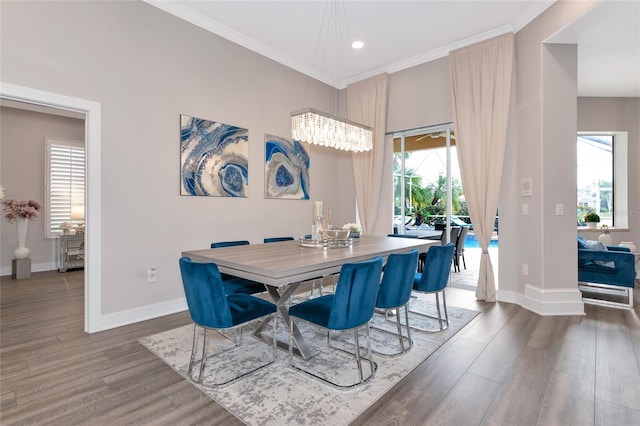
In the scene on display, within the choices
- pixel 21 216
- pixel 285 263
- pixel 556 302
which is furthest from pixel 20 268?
pixel 556 302

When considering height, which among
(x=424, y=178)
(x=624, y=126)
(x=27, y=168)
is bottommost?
(x=424, y=178)

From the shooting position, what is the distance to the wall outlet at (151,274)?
3.42 meters

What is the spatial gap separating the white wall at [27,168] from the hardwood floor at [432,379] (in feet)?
10.3

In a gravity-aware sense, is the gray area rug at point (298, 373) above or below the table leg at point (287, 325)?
below

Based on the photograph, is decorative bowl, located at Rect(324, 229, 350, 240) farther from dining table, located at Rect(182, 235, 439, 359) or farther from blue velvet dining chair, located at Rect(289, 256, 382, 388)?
blue velvet dining chair, located at Rect(289, 256, 382, 388)

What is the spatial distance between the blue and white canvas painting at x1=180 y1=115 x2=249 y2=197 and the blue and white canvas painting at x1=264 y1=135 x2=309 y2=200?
1.36 feet

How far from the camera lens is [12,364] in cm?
237

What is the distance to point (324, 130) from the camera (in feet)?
10.4

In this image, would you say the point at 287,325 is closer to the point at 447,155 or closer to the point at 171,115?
the point at 171,115

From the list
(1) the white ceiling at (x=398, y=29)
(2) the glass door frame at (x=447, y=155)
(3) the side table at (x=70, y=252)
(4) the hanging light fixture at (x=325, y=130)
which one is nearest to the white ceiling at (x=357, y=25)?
(1) the white ceiling at (x=398, y=29)

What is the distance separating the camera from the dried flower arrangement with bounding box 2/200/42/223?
5.26 meters

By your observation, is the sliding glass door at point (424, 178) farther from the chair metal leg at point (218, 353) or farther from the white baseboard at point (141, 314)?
the white baseboard at point (141, 314)

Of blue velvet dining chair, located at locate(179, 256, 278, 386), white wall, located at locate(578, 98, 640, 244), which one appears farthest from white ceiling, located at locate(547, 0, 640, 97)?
blue velvet dining chair, located at locate(179, 256, 278, 386)

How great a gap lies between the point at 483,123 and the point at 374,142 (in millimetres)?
1720
